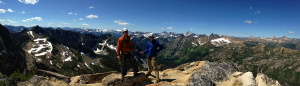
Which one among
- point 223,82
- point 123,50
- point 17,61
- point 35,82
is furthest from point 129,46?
point 17,61

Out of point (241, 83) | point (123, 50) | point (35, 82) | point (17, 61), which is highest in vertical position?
point (123, 50)

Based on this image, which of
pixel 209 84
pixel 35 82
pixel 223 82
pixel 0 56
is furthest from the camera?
pixel 0 56

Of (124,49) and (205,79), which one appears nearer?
(205,79)

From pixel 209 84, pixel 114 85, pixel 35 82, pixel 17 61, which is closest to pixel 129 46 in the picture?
pixel 114 85

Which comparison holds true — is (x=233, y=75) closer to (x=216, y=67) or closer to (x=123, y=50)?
(x=216, y=67)

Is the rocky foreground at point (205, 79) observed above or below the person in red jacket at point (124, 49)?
below

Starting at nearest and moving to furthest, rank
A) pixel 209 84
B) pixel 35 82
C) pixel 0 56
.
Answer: pixel 209 84, pixel 35 82, pixel 0 56

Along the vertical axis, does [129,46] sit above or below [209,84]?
above

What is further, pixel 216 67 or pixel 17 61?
pixel 17 61

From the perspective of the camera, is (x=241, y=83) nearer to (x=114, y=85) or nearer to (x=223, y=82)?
(x=223, y=82)

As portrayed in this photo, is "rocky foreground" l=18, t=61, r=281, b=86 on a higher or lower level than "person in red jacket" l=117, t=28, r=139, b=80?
lower

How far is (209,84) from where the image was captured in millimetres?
15906

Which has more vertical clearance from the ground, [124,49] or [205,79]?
[124,49]

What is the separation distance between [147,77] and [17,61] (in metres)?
126
